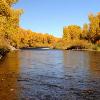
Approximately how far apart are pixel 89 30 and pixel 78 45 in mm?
8460

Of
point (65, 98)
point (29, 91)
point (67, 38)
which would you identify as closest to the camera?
point (65, 98)

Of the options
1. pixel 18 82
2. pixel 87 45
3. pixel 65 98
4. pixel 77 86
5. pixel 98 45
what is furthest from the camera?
pixel 87 45

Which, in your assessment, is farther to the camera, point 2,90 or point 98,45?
point 98,45

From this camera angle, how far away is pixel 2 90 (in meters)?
18.0

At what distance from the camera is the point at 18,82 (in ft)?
70.4

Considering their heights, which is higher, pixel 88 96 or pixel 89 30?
pixel 89 30

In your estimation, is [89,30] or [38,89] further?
[89,30]

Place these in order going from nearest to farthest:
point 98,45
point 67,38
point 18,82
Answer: point 18,82 → point 98,45 → point 67,38

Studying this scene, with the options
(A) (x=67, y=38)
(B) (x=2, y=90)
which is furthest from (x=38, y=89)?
(A) (x=67, y=38)

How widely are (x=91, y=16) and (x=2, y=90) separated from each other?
111 meters

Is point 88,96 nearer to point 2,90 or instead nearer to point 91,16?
point 2,90

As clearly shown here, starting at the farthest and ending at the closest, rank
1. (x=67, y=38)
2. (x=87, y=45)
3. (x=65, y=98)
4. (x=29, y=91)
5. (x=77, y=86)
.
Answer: (x=67, y=38)
(x=87, y=45)
(x=77, y=86)
(x=29, y=91)
(x=65, y=98)

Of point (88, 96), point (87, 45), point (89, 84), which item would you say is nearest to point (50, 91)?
point (88, 96)

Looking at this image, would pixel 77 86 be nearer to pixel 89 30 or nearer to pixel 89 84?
pixel 89 84
